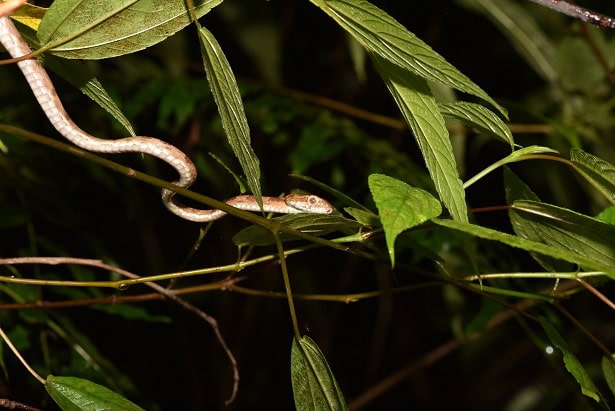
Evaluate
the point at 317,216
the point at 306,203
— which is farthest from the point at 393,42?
the point at 306,203

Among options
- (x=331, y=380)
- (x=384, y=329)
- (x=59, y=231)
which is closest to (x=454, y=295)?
(x=384, y=329)

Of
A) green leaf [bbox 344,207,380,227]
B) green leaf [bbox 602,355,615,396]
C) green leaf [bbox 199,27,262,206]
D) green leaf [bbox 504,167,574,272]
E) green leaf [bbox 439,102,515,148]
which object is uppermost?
green leaf [bbox 199,27,262,206]

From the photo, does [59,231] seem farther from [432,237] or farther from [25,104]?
[432,237]

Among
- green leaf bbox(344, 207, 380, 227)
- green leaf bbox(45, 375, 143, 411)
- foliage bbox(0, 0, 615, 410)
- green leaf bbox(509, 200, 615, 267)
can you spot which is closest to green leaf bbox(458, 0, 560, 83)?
foliage bbox(0, 0, 615, 410)

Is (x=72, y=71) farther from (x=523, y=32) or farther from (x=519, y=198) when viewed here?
(x=523, y=32)

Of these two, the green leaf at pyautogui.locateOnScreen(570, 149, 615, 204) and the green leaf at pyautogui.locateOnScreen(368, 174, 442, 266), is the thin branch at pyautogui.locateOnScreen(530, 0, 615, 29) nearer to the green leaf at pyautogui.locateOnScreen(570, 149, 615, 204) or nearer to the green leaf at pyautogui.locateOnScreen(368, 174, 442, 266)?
the green leaf at pyautogui.locateOnScreen(570, 149, 615, 204)

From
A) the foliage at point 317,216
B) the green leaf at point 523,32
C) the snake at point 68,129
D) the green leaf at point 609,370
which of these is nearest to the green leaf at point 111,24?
the foliage at point 317,216
